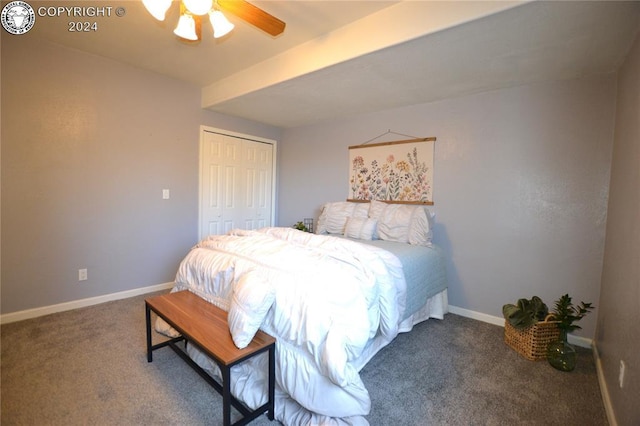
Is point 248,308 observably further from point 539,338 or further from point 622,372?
point 539,338

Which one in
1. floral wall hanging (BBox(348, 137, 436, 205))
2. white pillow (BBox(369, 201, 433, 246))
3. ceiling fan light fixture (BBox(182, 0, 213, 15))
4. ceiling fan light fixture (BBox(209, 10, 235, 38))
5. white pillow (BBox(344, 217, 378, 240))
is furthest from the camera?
floral wall hanging (BBox(348, 137, 436, 205))

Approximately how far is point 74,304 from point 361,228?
2.98 meters

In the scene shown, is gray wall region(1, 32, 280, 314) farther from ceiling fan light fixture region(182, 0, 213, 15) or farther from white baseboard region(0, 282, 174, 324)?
ceiling fan light fixture region(182, 0, 213, 15)

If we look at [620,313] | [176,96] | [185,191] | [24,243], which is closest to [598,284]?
[620,313]

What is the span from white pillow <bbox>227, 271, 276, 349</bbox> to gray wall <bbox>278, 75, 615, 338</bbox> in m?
2.26

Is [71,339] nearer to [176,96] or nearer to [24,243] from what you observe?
[24,243]

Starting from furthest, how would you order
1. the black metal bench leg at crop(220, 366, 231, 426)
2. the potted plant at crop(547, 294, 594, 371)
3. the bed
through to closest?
the potted plant at crop(547, 294, 594, 371), the bed, the black metal bench leg at crop(220, 366, 231, 426)

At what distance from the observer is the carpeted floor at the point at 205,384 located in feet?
5.17

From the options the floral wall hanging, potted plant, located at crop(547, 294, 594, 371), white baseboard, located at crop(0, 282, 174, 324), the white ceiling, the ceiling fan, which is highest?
the white ceiling

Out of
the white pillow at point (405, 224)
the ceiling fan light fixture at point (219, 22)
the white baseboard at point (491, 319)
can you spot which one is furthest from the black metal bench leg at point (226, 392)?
the white baseboard at point (491, 319)

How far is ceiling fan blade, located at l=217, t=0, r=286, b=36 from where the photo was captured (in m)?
1.57

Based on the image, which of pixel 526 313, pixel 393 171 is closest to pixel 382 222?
pixel 393 171

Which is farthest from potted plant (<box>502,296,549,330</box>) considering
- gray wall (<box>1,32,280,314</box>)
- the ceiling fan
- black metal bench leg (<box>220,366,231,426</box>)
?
gray wall (<box>1,32,280,314</box>)

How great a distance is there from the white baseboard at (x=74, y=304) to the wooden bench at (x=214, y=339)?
150cm
